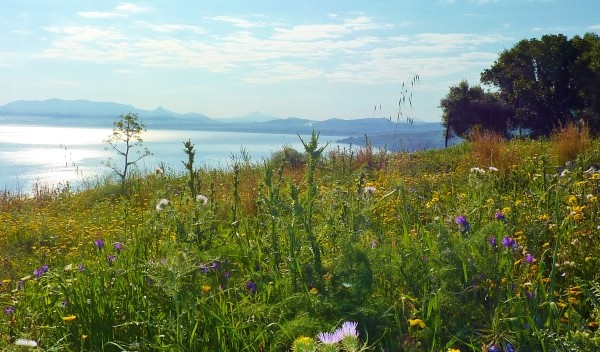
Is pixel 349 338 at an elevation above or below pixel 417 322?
above

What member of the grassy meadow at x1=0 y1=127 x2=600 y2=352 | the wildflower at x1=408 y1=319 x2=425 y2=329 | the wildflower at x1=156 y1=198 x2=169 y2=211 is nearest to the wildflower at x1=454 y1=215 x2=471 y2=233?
the grassy meadow at x1=0 y1=127 x2=600 y2=352

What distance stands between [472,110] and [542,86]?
289 cm

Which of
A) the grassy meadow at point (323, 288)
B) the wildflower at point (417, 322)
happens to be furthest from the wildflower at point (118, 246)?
the wildflower at point (417, 322)

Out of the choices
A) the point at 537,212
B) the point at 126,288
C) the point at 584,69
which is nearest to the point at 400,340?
the point at 126,288

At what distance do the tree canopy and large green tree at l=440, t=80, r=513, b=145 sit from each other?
0.13ft

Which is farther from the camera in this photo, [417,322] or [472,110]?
[472,110]

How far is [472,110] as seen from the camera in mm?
25719

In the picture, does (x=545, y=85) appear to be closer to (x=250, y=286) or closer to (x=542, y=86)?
(x=542, y=86)

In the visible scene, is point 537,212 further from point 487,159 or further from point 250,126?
point 250,126

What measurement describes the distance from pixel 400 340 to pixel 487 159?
7060 millimetres

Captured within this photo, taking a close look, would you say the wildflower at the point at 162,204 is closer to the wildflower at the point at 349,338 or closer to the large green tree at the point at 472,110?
the wildflower at the point at 349,338

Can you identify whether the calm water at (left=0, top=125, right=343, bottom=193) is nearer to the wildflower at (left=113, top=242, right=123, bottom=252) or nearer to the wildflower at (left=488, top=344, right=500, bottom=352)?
the wildflower at (left=113, top=242, right=123, bottom=252)

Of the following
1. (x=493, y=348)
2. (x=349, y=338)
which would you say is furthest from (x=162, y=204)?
(x=349, y=338)

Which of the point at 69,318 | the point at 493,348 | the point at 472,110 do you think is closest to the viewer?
the point at 493,348
